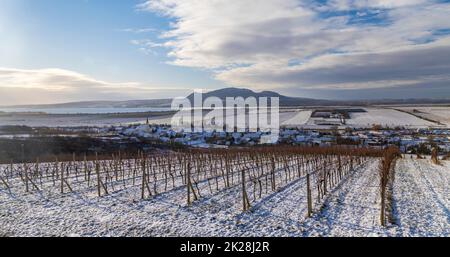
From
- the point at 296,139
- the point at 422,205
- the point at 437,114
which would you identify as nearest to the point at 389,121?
the point at 437,114

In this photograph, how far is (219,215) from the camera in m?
9.22

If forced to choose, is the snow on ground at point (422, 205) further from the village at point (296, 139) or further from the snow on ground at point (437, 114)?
the snow on ground at point (437, 114)

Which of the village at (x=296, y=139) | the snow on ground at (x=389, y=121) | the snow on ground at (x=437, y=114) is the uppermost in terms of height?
the snow on ground at (x=437, y=114)

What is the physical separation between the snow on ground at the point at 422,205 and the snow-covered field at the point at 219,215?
24mm

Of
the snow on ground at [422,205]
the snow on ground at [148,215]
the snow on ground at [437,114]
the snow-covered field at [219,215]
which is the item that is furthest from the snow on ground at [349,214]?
the snow on ground at [437,114]

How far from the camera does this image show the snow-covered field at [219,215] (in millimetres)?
7980

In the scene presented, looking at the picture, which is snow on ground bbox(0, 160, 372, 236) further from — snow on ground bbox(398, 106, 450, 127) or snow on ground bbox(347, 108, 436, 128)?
snow on ground bbox(398, 106, 450, 127)

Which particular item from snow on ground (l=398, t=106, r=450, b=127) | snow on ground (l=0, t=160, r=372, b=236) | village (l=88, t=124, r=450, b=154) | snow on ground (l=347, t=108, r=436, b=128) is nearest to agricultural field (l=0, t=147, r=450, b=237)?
snow on ground (l=0, t=160, r=372, b=236)

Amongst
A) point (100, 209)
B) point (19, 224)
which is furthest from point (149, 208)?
point (19, 224)

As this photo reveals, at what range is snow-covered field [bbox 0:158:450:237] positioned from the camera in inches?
314
